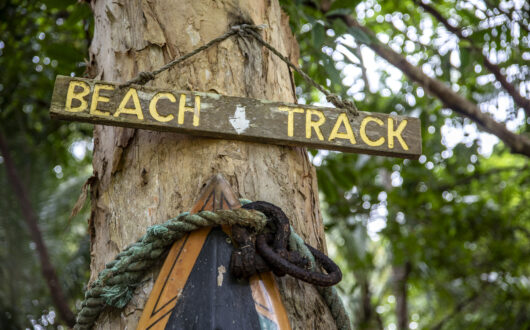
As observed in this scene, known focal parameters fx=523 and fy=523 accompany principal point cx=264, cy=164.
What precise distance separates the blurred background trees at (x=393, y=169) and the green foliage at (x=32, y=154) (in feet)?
0.03

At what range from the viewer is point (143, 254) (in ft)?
4.00

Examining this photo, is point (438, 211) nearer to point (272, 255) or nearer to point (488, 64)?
point (488, 64)

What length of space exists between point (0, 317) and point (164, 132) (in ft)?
9.19

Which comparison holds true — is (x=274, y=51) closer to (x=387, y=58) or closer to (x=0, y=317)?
(x=387, y=58)

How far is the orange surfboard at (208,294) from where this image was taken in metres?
1.09

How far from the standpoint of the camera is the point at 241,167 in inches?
53.4

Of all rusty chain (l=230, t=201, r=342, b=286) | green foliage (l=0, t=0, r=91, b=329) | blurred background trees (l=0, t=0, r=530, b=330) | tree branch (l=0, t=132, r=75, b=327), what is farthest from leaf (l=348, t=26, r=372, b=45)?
tree branch (l=0, t=132, r=75, b=327)

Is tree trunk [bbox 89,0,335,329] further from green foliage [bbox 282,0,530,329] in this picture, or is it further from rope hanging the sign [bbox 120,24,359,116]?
green foliage [bbox 282,0,530,329]

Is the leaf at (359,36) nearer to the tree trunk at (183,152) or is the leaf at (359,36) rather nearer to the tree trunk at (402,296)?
the tree trunk at (183,152)

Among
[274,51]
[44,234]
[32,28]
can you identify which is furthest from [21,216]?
[274,51]

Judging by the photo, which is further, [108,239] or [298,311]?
[108,239]

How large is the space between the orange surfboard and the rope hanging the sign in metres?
0.46

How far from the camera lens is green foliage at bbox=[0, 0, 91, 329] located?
12.2ft

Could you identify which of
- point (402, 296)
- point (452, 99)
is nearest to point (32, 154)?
point (452, 99)
